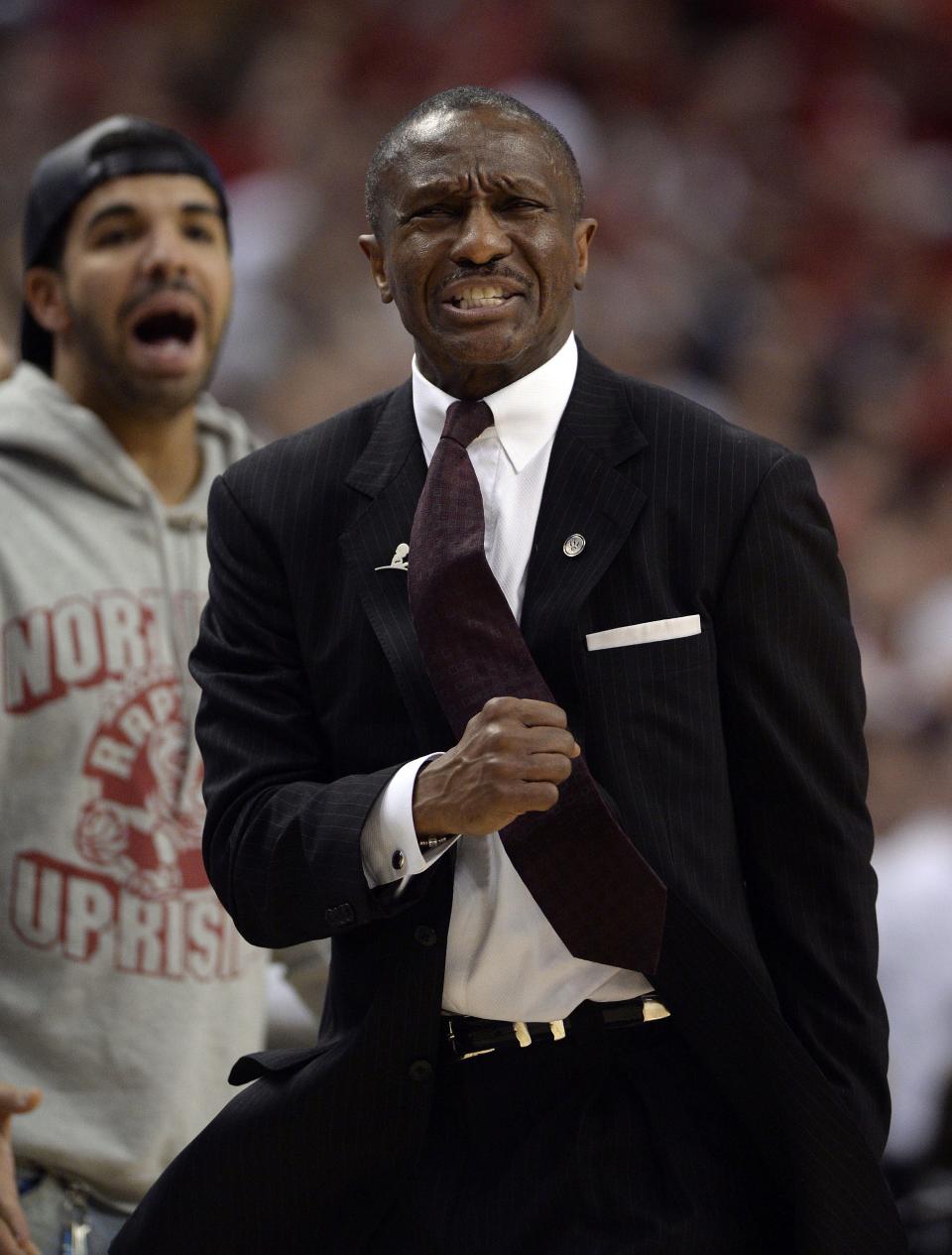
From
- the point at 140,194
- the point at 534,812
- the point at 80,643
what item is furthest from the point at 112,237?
the point at 534,812

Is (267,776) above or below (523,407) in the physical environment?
below

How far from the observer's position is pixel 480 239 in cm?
185

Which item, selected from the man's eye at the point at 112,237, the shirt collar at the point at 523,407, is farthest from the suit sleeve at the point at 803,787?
the man's eye at the point at 112,237

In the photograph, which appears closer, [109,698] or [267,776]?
[267,776]

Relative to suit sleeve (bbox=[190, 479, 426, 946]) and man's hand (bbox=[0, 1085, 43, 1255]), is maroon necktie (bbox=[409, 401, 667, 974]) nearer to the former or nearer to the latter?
suit sleeve (bbox=[190, 479, 426, 946])

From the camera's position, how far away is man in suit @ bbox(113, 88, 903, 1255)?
1831 mm

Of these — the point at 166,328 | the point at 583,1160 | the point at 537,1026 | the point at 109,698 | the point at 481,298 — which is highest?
the point at 166,328

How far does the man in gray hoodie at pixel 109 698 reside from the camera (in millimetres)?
2809

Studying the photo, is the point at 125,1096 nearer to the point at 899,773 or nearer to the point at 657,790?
the point at 657,790

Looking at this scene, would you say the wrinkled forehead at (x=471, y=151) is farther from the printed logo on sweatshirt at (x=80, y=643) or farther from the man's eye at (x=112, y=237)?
the man's eye at (x=112, y=237)

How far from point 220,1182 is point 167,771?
109cm

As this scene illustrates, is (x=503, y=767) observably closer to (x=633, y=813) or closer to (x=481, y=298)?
(x=633, y=813)

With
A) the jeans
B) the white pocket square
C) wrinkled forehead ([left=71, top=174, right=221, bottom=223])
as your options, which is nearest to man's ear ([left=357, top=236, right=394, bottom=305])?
the white pocket square

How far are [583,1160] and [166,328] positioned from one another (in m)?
1.70
